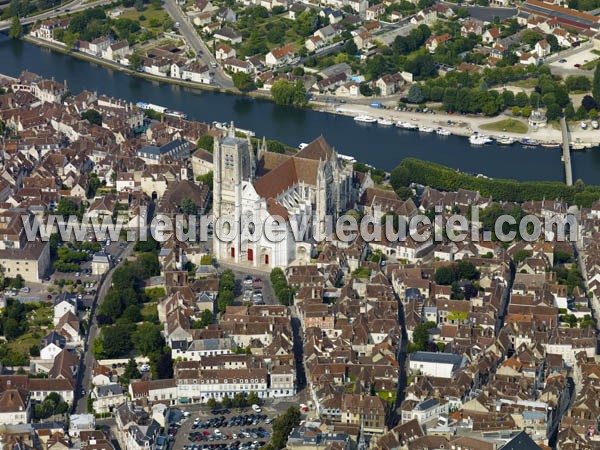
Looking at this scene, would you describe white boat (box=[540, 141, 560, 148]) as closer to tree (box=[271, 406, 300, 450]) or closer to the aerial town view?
the aerial town view

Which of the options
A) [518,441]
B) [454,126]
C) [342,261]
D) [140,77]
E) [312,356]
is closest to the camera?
[518,441]

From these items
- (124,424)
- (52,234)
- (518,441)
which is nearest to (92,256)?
(52,234)

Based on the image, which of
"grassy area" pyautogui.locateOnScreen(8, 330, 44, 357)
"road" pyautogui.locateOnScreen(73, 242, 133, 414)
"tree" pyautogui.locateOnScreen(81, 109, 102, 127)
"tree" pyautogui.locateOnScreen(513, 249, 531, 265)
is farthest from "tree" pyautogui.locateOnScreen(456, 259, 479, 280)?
"tree" pyautogui.locateOnScreen(81, 109, 102, 127)

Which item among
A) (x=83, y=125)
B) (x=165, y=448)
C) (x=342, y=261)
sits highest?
(x=83, y=125)

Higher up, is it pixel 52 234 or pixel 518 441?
pixel 52 234

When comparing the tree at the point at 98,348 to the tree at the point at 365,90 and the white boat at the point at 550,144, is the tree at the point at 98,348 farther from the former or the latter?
the tree at the point at 365,90

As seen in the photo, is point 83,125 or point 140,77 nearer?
point 83,125

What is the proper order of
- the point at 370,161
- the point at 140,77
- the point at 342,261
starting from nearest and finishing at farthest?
the point at 342,261
the point at 370,161
the point at 140,77

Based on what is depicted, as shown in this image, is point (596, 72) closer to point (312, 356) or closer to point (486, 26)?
point (486, 26)
